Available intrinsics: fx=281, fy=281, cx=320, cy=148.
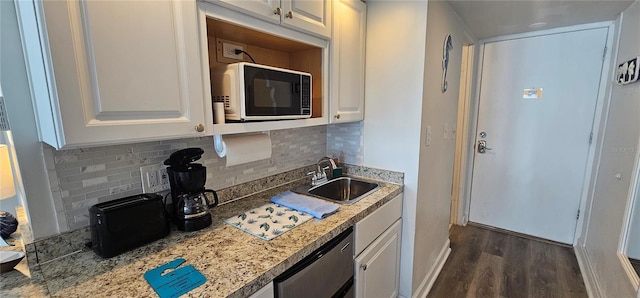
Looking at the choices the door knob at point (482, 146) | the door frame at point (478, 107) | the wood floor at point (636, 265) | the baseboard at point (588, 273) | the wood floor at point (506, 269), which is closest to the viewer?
the wood floor at point (636, 265)

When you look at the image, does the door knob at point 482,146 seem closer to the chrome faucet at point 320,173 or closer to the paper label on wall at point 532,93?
the paper label on wall at point 532,93

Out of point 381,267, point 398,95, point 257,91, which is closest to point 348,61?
point 398,95

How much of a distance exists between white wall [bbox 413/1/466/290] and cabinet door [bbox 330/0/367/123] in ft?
1.31

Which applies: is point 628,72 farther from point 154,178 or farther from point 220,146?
point 154,178

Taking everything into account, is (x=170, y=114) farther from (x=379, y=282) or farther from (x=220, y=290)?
(x=379, y=282)

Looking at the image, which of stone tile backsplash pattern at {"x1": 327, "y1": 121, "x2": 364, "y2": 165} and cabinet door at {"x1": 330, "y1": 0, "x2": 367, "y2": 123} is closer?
cabinet door at {"x1": 330, "y1": 0, "x2": 367, "y2": 123}

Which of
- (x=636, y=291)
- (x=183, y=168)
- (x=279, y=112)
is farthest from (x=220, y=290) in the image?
(x=636, y=291)

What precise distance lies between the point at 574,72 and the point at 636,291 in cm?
187

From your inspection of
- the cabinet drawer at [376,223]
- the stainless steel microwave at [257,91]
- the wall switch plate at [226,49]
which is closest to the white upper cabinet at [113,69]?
the stainless steel microwave at [257,91]

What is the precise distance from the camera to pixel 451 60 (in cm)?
207

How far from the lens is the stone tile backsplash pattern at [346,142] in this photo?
199 centimetres

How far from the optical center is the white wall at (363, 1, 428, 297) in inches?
65.2

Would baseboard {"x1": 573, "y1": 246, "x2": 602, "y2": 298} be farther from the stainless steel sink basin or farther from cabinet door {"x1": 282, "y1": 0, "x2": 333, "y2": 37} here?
cabinet door {"x1": 282, "y1": 0, "x2": 333, "y2": 37}

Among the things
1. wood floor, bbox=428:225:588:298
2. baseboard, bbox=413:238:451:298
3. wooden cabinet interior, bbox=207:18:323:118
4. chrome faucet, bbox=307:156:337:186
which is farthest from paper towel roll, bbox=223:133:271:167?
wood floor, bbox=428:225:588:298
